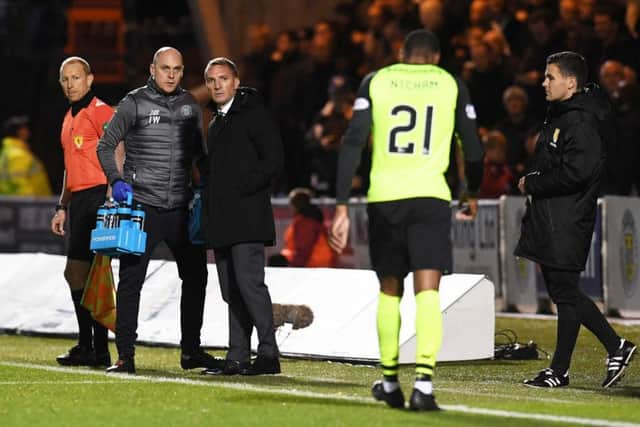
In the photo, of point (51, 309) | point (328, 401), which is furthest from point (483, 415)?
point (51, 309)

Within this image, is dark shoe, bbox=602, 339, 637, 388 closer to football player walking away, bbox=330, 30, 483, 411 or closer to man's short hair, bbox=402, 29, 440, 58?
football player walking away, bbox=330, 30, 483, 411

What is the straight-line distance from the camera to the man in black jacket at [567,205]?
10.3 m

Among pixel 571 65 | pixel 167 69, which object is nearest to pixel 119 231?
pixel 167 69

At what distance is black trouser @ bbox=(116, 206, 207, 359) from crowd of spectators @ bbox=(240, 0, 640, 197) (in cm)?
438

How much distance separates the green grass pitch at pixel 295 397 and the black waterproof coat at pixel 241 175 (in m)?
0.93

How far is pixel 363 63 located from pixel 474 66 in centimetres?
305

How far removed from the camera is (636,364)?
38.5 ft

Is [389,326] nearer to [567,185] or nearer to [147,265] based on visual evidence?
[567,185]

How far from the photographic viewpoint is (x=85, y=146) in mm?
11391

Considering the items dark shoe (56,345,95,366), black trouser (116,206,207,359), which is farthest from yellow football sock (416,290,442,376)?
dark shoe (56,345,95,366)

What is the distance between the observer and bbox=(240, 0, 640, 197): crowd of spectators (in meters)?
17.3

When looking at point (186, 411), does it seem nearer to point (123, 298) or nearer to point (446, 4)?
point (123, 298)

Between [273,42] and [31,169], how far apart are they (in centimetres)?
389

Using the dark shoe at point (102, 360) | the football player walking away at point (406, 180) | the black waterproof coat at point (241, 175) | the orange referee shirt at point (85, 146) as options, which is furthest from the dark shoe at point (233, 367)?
the football player walking away at point (406, 180)
